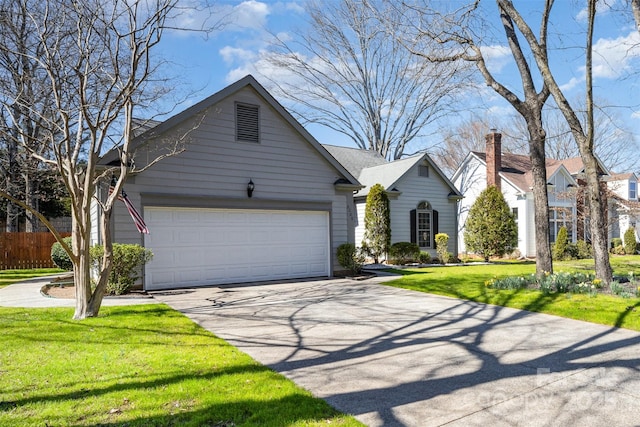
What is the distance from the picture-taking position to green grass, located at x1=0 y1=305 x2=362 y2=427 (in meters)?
3.29

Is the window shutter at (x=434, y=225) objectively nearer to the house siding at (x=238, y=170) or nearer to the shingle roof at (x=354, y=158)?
the shingle roof at (x=354, y=158)

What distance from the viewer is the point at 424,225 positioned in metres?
19.5

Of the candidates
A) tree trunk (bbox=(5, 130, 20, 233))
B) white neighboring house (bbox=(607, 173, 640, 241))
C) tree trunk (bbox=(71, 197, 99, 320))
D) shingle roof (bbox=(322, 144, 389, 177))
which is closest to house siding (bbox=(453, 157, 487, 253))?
shingle roof (bbox=(322, 144, 389, 177))

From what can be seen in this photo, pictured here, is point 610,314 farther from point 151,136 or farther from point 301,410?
point 151,136

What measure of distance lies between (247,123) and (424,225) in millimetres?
10813

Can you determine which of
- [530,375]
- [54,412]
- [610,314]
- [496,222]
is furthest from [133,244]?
[496,222]

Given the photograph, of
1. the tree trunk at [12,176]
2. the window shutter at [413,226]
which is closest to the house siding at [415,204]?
the window shutter at [413,226]

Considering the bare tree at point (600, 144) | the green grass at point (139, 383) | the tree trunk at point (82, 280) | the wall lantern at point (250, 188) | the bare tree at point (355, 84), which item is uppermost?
the bare tree at point (355, 84)

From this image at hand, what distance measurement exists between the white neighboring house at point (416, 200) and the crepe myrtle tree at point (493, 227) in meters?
1.16

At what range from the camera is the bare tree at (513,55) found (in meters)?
10.3

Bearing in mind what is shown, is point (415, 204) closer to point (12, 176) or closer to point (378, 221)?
point (378, 221)

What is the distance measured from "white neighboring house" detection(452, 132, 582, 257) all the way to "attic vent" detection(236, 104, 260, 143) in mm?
14957

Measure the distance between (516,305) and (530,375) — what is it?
411 centimetres

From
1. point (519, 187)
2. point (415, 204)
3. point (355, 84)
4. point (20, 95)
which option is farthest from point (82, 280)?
point (355, 84)
